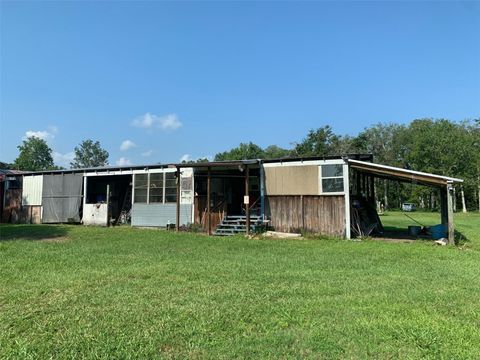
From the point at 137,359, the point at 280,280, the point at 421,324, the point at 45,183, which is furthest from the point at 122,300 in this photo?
the point at 45,183

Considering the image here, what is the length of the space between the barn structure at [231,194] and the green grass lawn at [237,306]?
495 cm

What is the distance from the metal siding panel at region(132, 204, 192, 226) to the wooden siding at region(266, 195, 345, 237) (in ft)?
13.1

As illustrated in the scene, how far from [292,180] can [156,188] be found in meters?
6.94

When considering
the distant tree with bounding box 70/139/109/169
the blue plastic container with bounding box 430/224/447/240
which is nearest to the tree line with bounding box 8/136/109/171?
the distant tree with bounding box 70/139/109/169

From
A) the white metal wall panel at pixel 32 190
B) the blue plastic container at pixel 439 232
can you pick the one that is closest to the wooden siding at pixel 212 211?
the blue plastic container at pixel 439 232

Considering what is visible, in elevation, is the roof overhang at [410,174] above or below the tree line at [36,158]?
below

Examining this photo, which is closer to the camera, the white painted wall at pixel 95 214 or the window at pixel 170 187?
the window at pixel 170 187

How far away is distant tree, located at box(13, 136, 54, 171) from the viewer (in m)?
76.8

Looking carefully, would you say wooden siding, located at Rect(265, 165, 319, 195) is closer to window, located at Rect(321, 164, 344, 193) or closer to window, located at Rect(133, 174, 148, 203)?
window, located at Rect(321, 164, 344, 193)

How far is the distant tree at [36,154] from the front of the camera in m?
76.8

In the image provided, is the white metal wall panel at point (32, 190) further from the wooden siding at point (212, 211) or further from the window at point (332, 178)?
the window at point (332, 178)

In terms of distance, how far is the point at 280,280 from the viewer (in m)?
6.89

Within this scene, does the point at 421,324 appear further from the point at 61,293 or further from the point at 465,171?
the point at 465,171

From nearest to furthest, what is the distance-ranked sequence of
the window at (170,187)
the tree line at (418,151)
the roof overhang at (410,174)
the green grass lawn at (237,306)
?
the green grass lawn at (237,306), the roof overhang at (410,174), the window at (170,187), the tree line at (418,151)
